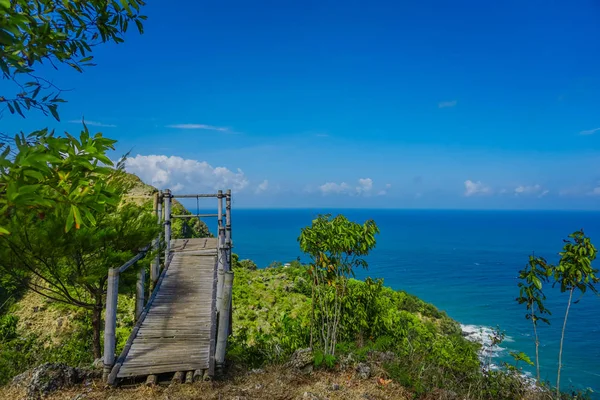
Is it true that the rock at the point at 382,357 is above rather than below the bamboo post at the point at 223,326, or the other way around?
below

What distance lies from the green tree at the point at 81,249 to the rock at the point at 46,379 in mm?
1687

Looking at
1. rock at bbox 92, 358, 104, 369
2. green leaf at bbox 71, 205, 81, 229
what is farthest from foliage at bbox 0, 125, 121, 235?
rock at bbox 92, 358, 104, 369

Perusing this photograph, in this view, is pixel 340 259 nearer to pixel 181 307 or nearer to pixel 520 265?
pixel 181 307

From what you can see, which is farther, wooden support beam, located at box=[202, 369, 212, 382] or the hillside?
wooden support beam, located at box=[202, 369, 212, 382]

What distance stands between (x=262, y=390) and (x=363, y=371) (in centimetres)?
201

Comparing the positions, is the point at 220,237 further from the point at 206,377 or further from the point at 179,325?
the point at 206,377

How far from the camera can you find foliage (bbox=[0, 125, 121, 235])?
193cm

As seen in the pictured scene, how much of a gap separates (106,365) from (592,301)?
207 feet

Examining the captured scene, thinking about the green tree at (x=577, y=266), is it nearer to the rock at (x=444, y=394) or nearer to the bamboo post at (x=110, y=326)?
the rock at (x=444, y=394)

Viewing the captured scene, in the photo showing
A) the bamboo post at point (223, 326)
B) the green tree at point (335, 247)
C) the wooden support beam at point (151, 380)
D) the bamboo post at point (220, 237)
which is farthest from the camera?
the bamboo post at point (220, 237)

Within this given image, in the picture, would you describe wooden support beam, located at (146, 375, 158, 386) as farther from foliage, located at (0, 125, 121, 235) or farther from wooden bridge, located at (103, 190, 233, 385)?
foliage, located at (0, 125, 121, 235)

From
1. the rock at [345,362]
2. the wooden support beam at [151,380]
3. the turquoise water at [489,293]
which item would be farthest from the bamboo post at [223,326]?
the turquoise water at [489,293]

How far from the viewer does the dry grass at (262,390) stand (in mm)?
5941

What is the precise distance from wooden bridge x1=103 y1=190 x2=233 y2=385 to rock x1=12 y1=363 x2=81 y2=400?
58 centimetres
